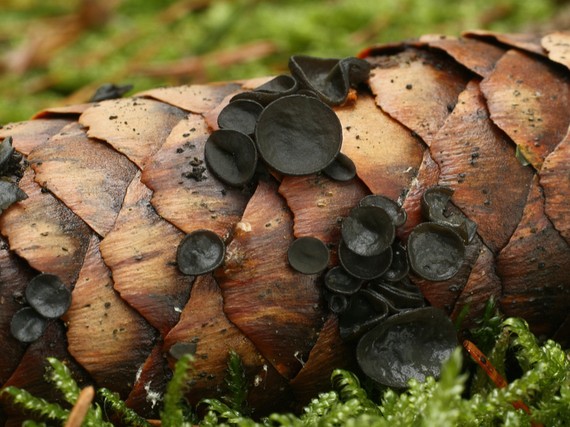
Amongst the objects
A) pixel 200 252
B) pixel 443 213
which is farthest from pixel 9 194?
pixel 443 213

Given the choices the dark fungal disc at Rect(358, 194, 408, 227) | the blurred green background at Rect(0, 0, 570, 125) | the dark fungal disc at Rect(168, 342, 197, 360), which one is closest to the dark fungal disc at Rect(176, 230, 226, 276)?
the dark fungal disc at Rect(168, 342, 197, 360)

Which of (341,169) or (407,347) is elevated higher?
(341,169)

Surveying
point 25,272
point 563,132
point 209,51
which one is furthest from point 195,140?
point 209,51

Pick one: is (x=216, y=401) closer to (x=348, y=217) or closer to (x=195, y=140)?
(x=348, y=217)

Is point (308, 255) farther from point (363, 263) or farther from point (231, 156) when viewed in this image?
point (231, 156)

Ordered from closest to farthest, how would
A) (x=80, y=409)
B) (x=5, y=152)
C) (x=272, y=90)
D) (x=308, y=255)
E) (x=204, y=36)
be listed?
1. (x=80, y=409)
2. (x=308, y=255)
3. (x=5, y=152)
4. (x=272, y=90)
5. (x=204, y=36)

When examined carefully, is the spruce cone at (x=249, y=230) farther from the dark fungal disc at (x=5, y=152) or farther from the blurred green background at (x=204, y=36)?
the blurred green background at (x=204, y=36)
